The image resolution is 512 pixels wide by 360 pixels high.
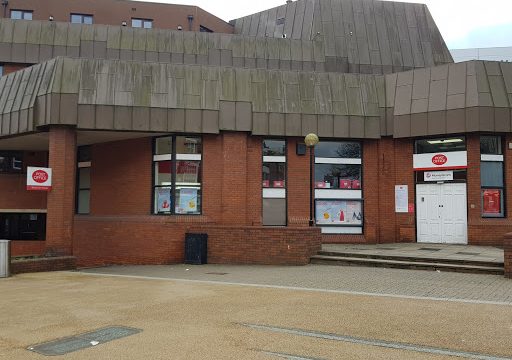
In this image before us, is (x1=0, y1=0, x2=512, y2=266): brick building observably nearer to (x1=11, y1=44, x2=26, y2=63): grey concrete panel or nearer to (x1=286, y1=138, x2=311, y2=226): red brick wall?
(x1=286, y1=138, x2=311, y2=226): red brick wall

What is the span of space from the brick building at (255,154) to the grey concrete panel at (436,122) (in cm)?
5

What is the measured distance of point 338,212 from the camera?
1853 cm

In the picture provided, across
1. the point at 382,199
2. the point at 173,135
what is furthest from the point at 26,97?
the point at 382,199

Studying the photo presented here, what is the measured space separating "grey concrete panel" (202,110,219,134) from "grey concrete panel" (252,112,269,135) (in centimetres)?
132

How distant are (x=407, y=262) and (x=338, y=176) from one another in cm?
571

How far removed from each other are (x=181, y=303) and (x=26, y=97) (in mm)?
11202

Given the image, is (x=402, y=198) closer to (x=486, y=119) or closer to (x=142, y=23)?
(x=486, y=119)

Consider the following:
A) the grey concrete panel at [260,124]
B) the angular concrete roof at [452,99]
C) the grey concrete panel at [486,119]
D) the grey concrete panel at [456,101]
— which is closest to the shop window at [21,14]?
the grey concrete panel at [260,124]

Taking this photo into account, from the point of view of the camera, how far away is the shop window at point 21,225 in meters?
21.5

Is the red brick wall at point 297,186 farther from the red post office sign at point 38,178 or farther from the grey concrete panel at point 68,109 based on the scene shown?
the red post office sign at point 38,178

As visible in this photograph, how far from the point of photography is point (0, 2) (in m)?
27.0

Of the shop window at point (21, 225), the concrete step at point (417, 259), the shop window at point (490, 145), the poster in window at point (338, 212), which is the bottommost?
the concrete step at point (417, 259)

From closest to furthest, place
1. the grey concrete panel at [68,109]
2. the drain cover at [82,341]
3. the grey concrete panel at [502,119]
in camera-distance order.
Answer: the drain cover at [82,341] → the grey concrete panel at [68,109] → the grey concrete panel at [502,119]

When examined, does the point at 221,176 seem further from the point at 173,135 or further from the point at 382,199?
the point at 382,199
